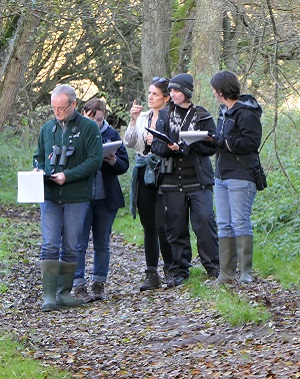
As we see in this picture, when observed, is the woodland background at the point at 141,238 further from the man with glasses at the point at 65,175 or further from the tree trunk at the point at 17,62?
the man with glasses at the point at 65,175

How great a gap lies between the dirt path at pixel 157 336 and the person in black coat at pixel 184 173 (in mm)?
671

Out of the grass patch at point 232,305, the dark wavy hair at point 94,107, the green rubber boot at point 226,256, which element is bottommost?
the grass patch at point 232,305

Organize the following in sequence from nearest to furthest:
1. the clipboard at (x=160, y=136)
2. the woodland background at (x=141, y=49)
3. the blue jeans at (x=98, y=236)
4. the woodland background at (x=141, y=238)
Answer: the woodland background at (x=141, y=238), the clipboard at (x=160, y=136), the blue jeans at (x=98, y=236), the woodland background at (x=141, y=49)

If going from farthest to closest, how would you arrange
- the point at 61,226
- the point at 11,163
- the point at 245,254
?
the point at 11,163 → the point at 61,226 → the point at 245,254

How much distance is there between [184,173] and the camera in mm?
9516

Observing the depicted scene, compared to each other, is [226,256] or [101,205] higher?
[101,205]

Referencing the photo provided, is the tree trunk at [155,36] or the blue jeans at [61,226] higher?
the tree trunk at [155,36]

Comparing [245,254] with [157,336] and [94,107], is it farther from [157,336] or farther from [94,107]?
[94,107]

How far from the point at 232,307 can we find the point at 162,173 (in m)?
2.11

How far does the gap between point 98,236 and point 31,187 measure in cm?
141

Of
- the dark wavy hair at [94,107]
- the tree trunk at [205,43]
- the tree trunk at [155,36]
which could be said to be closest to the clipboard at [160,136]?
the dark wavy hair at [94,107]

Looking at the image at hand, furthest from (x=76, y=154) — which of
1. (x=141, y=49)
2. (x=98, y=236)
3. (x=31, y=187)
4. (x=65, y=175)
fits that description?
(x=141, y=49)

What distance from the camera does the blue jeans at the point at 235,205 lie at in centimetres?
889

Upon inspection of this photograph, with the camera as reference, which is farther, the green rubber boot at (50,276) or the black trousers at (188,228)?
the black trousers at (188,228)
